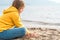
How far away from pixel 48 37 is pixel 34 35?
0.27 metres

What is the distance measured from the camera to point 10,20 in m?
3.95

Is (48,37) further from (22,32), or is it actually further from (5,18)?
(5,18)

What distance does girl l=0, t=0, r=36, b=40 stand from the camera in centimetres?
390

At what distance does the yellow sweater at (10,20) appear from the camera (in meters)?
3.89

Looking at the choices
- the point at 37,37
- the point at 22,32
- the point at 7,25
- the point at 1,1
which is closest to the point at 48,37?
the point at 37,37

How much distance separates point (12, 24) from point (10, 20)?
0.27 feet

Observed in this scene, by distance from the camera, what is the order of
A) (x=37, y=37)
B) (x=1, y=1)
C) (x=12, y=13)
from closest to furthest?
(x=12, y=13) < (x=37, y=37) < (x=1, y=1)

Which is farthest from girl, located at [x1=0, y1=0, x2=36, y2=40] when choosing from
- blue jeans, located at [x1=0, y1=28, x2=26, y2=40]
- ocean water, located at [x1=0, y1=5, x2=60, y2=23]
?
ocean water, located at [x1=0, y1=5, x2=60, y2=23]

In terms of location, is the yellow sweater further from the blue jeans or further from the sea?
the sea

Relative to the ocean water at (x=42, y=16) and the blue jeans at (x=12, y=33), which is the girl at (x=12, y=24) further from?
the ocean water at (x=42, y=16)

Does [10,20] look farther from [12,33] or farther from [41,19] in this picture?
[41,19]

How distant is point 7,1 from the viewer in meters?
12.0

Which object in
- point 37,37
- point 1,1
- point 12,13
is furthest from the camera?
point 1,1

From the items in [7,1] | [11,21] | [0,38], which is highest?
[11,21]
